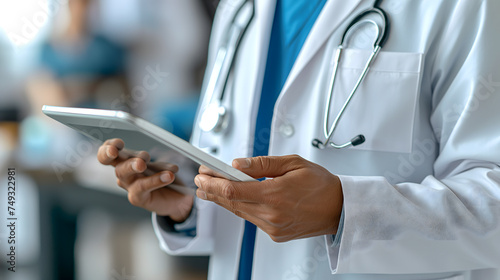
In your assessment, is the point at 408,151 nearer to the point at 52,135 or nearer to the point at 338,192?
the point at 338,192

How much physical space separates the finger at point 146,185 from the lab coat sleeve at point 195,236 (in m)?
0.10

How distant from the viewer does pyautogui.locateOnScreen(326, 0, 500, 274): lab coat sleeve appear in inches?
19.3

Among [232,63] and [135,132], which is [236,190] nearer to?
[135,132]

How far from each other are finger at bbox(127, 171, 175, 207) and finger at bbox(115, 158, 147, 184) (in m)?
0.01

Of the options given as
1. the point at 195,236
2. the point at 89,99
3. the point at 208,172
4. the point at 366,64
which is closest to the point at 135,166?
the point at 208,172

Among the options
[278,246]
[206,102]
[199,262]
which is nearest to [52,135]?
[199,262]

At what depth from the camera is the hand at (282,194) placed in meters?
0.44

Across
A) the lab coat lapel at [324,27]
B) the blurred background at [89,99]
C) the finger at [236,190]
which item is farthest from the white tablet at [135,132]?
the blurred background at [89,99]

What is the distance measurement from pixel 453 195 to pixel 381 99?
16 centimetres

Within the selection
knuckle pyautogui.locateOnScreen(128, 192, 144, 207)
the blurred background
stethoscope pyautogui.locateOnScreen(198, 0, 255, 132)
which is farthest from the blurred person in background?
knuckle pyautogui.locateOnScreen(128, 192, 144, 207)

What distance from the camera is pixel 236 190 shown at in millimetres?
425

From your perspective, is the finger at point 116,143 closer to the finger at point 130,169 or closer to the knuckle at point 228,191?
the finger at point 130,169

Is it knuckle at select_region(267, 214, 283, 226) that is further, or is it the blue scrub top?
the blue scrub top

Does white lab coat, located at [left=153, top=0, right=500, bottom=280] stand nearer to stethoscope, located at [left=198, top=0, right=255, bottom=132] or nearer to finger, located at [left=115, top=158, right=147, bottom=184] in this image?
stethoscope, located at [left=198, top=0, right=255, bottom=132]
